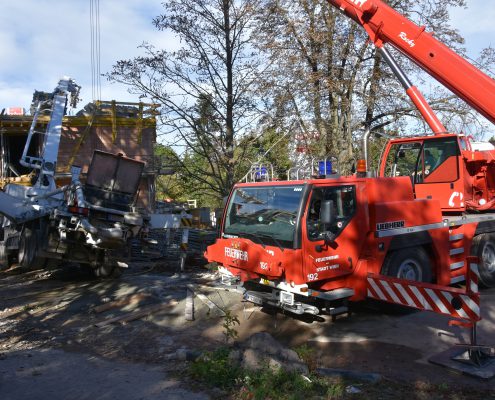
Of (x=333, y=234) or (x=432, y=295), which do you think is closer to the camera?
(x=432, y=295)

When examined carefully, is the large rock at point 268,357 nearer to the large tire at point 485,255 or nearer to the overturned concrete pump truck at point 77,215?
the overturned concrete pump truck at point 77,215

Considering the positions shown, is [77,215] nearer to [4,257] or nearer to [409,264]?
[4,257]

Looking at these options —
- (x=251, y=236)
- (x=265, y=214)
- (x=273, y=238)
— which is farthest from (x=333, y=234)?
(x=251, y=236)

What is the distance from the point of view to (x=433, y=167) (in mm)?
9102

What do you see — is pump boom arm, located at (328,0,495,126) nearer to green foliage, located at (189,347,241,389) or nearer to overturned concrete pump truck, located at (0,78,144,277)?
green foliage, located at (189,347,241,389)

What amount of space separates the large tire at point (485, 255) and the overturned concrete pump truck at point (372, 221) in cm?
3

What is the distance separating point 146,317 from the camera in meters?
7.86

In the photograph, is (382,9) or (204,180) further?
(204,180)

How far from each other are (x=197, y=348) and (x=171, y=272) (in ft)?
18.1

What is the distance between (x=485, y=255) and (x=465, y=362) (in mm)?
4616

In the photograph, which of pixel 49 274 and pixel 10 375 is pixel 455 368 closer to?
pixel 10 375

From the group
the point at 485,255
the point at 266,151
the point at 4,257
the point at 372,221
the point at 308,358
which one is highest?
the point at 266,151

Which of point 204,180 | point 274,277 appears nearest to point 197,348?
point 274,277

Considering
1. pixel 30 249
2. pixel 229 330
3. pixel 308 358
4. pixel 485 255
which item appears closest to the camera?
pixel 308 358
